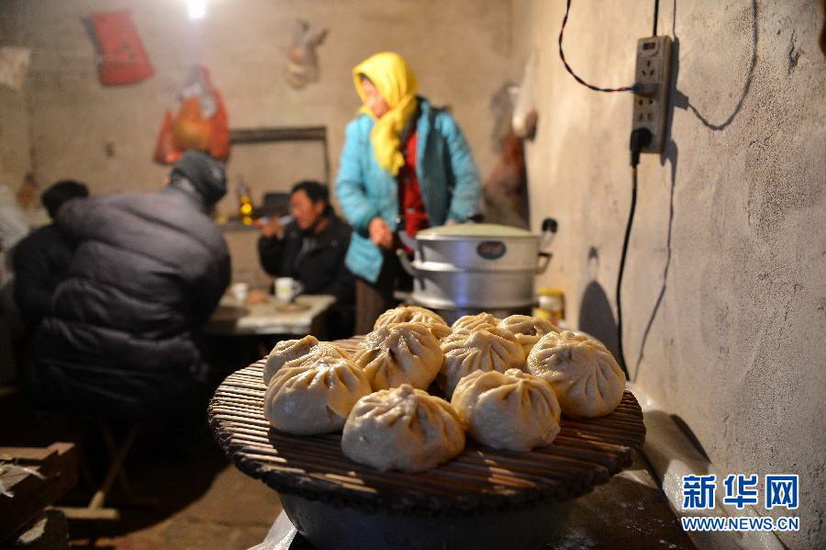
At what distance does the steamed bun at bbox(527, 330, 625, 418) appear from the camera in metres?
1.18

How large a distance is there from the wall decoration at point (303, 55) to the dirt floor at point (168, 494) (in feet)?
13.2

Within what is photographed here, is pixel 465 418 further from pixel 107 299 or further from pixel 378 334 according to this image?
pixel 107 299

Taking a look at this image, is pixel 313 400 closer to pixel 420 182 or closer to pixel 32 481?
pixel 32 481

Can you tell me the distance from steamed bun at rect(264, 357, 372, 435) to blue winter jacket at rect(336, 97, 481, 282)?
2.64 m

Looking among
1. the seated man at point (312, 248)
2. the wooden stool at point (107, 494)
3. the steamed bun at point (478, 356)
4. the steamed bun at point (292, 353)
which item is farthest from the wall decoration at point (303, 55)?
the steamed bun at point (478, 356)

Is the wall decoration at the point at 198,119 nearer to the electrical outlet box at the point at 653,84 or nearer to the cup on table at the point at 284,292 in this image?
the cup on table at the point at 284,292

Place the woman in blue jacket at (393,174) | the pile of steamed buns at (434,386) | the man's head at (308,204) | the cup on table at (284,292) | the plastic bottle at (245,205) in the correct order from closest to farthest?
the pile of steamed buns at (434,386) → the woman in blue jacket at (393,174) → the cup on table at (284,292) → the man's head at (308,204) → the plastic bottle at (245,205)

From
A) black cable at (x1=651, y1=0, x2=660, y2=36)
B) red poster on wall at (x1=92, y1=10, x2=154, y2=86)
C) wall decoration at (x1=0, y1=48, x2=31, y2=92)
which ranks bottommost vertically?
black cable at (x1=651, y1=0, x2=660, y2=36)

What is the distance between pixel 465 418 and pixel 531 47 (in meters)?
4.29

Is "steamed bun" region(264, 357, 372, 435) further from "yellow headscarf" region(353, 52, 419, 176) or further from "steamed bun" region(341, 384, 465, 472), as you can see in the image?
"yellow headscarf" region(353, 52, 419, 176)

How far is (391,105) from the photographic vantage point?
12.5 ft

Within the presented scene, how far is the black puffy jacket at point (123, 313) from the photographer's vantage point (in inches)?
127

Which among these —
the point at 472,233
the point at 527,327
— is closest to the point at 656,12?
the point at 472,233

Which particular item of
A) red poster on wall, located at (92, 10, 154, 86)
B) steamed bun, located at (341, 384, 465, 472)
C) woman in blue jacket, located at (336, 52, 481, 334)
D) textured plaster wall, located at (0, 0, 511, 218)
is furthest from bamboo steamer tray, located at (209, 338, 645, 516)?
red poster on wall, located at (92, 10, 154, 86)
